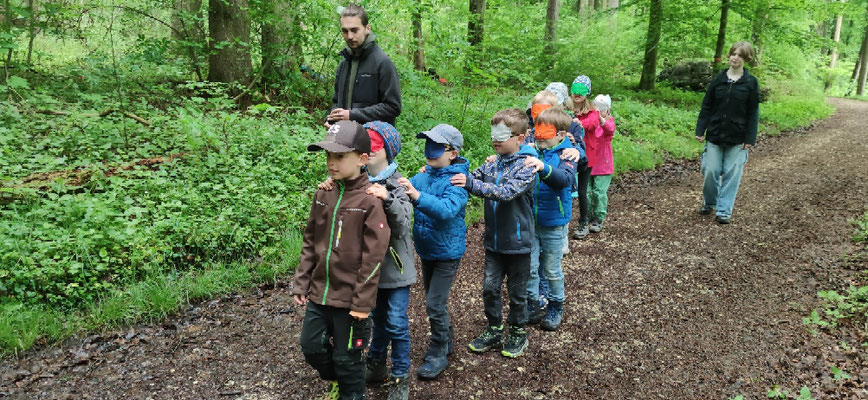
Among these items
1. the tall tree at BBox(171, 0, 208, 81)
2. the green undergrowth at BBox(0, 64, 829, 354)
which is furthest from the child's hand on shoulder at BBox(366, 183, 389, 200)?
the tall tree at BBox(171, 0, 208, 81)

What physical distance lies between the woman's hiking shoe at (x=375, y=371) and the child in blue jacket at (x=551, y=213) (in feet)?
4.94

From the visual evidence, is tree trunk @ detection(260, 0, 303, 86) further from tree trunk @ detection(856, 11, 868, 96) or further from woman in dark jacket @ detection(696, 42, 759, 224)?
tree trunk @ detection(856, 11, 868, 96)

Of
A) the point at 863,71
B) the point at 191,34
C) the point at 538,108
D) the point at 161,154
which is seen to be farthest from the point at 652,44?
the point at 863,71

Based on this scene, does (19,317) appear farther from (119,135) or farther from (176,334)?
(119,135)

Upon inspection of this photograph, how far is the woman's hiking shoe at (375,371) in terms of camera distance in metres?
3.64

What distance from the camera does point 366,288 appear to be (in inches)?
119

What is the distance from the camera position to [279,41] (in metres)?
9.76

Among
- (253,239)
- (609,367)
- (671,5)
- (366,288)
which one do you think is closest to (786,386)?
(609,367)

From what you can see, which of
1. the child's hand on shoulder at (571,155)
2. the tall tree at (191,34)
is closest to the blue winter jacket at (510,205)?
the child's hand on shoulder at (571,155)

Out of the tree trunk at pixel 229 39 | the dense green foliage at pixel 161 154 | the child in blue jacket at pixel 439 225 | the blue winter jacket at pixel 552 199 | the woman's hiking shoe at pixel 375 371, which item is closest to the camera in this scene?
the child in blue jacket at pixel 439 225

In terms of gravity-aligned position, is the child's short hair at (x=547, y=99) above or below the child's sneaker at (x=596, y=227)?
above

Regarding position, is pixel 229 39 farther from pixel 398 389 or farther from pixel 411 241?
pixel 398 389

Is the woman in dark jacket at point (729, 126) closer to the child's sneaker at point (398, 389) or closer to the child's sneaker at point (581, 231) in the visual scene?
the child's sneaker at point (581, 231)

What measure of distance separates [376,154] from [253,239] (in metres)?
3.01
